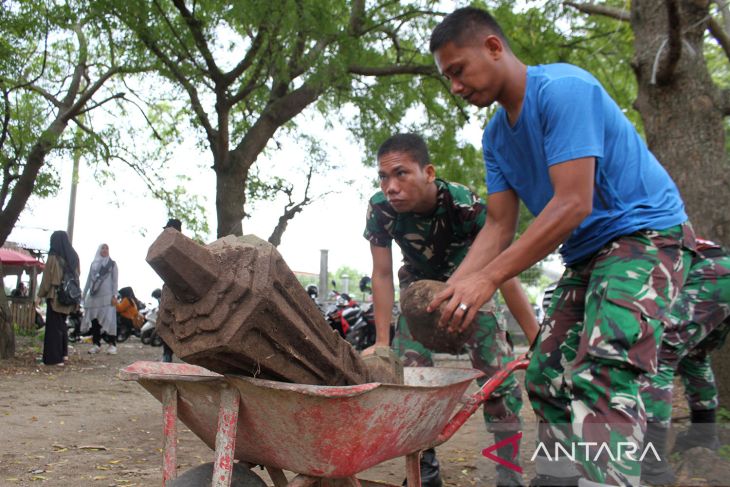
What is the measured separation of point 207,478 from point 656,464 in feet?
7.53

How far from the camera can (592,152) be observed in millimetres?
2129

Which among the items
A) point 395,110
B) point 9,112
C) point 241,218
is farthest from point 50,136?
point 395,110

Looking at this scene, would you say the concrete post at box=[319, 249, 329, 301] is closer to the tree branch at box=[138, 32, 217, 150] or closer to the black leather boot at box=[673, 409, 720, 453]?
the tree branch at box=[138, 32, 217, 150]

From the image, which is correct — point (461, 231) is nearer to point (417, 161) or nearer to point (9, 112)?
point (417, 161)

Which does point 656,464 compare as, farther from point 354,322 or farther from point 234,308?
point 354,322

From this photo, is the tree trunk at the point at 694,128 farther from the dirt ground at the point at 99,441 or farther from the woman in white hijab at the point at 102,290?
the woman in white hijab at the point at 102,290

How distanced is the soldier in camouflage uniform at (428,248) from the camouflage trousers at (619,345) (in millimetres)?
1097

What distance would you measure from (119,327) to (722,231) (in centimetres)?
1236

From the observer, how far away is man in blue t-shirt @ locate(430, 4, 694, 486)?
205 cm

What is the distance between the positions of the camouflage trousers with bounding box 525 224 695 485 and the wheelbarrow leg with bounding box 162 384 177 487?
4.27 ft

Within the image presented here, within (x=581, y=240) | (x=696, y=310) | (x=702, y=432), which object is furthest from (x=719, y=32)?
(x=581, y=240)

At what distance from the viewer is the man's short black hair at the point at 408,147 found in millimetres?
3459

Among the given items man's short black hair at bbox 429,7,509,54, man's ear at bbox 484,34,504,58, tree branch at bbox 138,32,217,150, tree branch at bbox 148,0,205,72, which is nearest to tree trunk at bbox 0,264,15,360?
tree branch at bbox 138,32,217,150

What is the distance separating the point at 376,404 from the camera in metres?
2.09
